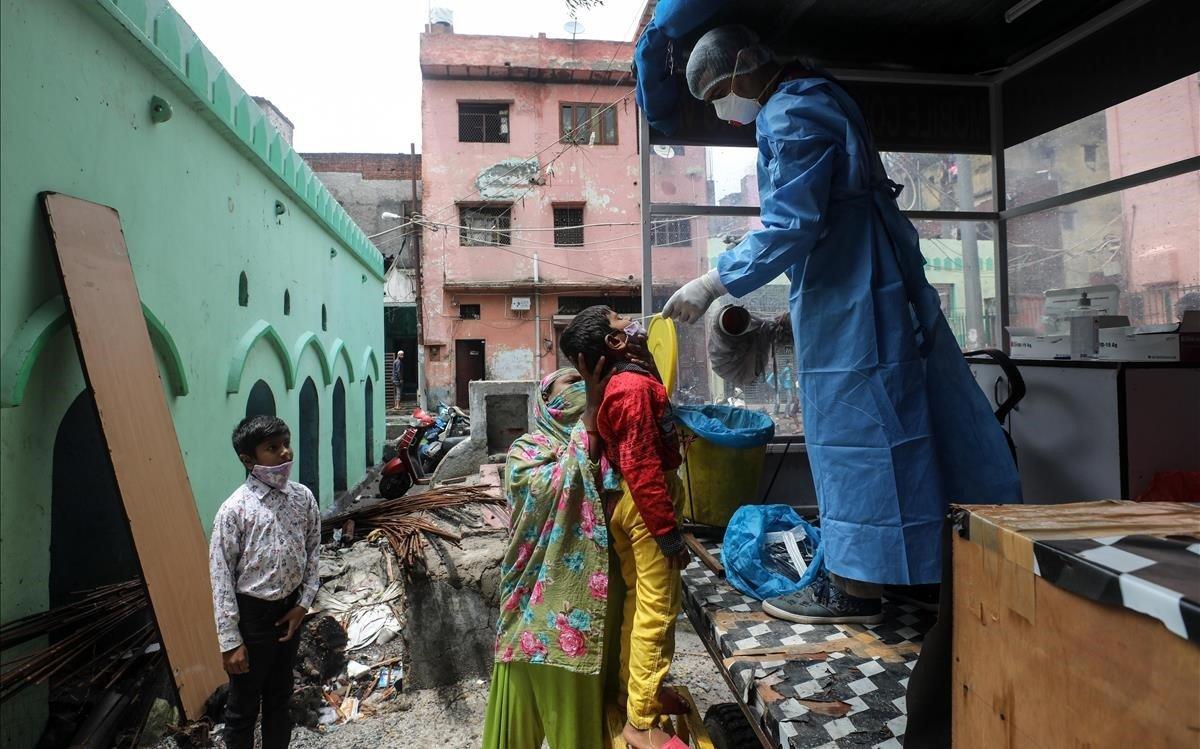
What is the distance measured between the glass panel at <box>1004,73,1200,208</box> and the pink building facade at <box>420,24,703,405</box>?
56.4ft

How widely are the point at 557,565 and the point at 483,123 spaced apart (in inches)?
851

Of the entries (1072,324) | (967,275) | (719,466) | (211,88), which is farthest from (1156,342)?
(211,88)

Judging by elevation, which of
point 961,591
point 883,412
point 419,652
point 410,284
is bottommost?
point 419,652

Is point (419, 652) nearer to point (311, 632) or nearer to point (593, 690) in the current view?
point (311, 632)

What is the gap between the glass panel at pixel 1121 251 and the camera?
3307 millimetres

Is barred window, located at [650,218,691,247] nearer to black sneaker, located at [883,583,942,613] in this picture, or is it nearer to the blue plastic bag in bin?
the blue plastic bag in bin

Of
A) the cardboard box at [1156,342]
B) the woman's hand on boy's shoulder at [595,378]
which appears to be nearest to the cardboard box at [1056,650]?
the woman's hand on boy's shoulder at [595,378]

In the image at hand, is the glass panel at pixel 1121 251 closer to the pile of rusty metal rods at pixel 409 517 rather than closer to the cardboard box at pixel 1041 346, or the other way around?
the cardboard box at pixel 1041 346

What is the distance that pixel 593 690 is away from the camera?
213 cm

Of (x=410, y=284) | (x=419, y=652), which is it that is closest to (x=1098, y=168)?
(x=419, y=652)

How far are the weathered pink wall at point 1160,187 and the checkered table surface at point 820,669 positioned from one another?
8.74ft

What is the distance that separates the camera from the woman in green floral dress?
203 cm

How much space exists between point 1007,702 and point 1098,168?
385 centimetres

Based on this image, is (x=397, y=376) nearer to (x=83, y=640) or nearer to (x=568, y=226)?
(x=568, y=226)
